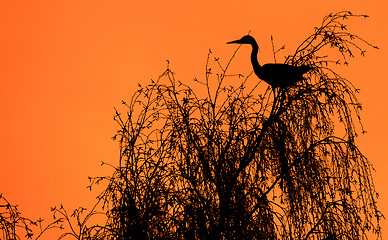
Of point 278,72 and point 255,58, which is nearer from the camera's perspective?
point 278,72

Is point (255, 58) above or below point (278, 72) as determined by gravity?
above

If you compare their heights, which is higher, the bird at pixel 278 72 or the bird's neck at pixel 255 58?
the bird's neck at pixel 255 58

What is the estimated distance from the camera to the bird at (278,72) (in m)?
7.89

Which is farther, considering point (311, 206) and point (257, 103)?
point (257, 103)

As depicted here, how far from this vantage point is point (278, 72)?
8.51 meters

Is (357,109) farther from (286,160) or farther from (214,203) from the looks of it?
(214,203)

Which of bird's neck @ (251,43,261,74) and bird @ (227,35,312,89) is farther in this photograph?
bird's neck @ (251,43,261,74)

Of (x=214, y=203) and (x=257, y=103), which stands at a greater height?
(x=257, y=103)

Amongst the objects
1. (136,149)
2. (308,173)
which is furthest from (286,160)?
(136,149)

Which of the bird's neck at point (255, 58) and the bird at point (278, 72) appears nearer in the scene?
the bird at point (278, 72)

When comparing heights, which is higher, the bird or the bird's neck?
the bird's neck

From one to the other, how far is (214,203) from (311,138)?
1057 mm

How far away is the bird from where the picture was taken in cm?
789

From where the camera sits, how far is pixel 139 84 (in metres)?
7.79
